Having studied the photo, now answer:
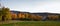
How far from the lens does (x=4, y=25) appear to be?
8.49 metres

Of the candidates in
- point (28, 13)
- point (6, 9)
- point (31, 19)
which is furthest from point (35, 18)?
point (6, 9)

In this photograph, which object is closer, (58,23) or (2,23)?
(2,23)

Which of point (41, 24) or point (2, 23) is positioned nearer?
point (2, 23)

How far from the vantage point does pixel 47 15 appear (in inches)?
401

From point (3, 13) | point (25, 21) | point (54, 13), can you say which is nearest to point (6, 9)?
point (3, 13)

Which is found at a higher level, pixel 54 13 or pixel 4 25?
pixel 54 13

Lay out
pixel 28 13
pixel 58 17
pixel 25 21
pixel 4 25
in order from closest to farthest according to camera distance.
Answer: pixel 4 25, pixel 25 21, pixel 58 17, pixel 28 13

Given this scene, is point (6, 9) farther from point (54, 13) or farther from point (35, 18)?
point (54, 13)

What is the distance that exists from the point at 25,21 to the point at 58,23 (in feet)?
6.71

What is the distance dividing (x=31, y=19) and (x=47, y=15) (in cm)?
127

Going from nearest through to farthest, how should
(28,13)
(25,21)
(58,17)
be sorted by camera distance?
(25,21) < (58,17) < (28,13)

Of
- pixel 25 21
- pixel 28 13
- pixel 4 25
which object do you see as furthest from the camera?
pixel 28 13

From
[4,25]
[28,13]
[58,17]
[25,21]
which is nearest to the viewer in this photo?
[4,25]

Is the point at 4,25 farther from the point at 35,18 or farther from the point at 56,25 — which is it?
the point at 56,25
